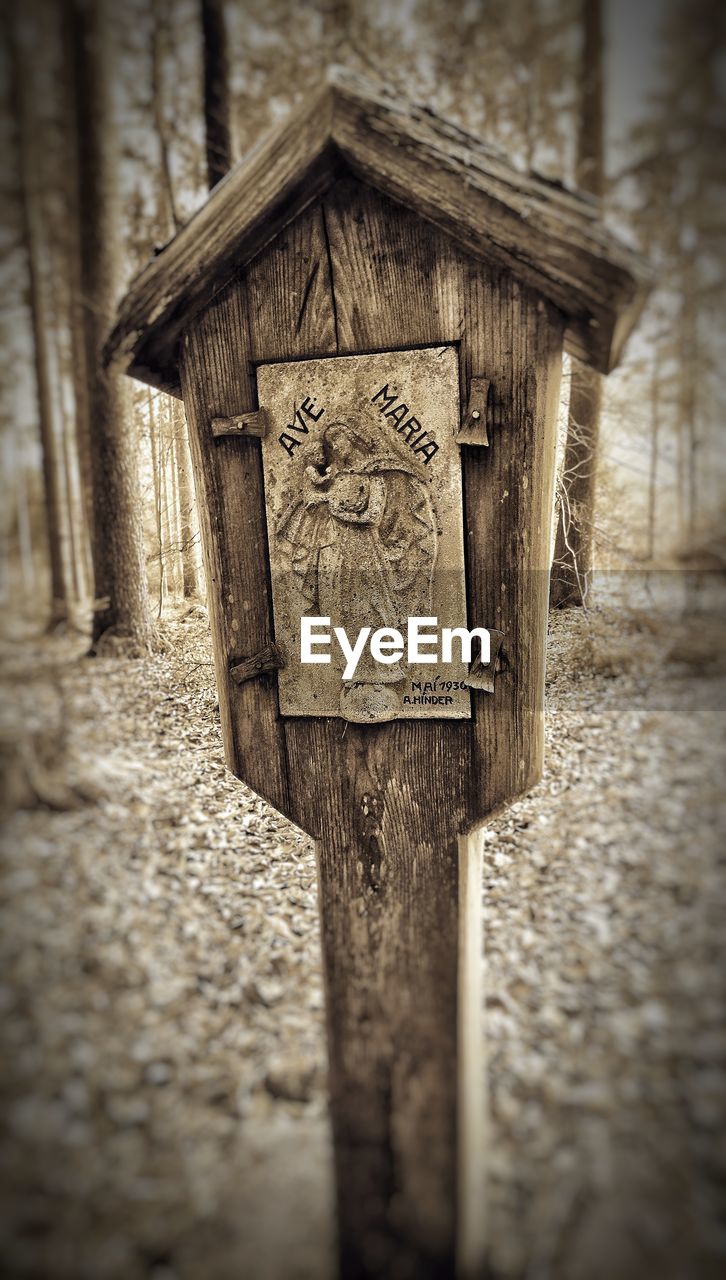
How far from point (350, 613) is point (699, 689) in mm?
1439

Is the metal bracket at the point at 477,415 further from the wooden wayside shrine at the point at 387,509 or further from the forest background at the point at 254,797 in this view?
the forest background at the point at 254,797

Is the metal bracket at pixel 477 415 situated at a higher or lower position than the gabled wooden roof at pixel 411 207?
lower

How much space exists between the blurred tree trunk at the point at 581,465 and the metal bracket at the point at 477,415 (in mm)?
1382

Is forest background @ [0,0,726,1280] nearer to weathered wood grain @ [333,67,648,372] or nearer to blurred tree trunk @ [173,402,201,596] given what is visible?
blurred tree trunk @ [173,402,201,596]

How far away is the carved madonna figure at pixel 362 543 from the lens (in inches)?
46.9

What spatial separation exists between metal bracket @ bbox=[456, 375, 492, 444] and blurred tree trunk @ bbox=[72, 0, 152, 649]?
1859 mm

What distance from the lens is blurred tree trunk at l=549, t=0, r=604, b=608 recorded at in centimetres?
238

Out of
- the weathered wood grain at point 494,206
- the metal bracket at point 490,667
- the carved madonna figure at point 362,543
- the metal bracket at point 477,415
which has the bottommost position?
the metal bracket at point 490,667

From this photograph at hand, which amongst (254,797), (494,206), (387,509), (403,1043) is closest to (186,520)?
(254,797)

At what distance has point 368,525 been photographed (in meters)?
1.20

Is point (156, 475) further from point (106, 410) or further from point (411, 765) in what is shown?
point (411, 765)

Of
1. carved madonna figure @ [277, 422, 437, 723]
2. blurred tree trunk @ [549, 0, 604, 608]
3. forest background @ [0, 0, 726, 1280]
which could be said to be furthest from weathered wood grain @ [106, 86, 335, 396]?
blurred tree trunk @ [549, 0, 604, 608]

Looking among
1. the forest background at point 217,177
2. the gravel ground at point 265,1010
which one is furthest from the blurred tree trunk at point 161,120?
the gravel ground at point 265,1010

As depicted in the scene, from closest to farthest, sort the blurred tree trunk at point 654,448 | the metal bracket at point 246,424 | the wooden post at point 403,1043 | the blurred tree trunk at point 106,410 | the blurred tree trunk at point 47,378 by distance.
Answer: the metal bracket at point 246,424 < the wooden post at point 403,1043 < the blurred tree trunk at point 47,378 < the blurred tree trunk at point 654,448 < the blurred tree trunk at point 106,410
